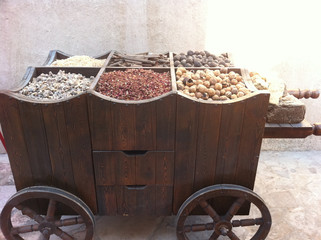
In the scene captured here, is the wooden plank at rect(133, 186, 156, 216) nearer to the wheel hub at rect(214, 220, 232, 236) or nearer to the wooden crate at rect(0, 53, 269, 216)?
the wooden crate at rect(0, 53, 269, 216)

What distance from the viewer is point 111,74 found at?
2168 millimetres

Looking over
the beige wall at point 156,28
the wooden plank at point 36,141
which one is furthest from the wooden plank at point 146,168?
the beige wall at point 156,28

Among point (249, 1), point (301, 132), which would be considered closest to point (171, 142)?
point (301, 132)

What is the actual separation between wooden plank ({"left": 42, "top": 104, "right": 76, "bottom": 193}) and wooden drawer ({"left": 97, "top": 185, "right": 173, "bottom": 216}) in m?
0.23

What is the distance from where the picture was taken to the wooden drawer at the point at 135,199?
2.08 meters

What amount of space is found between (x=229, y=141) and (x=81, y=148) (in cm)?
95

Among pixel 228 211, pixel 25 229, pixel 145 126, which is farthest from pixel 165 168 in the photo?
pixel 25 229

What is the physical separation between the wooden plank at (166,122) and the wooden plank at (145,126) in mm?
31

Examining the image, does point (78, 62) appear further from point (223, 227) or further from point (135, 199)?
point (223, 227)

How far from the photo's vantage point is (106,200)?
2.11m

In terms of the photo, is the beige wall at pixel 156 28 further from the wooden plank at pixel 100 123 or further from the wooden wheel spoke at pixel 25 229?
the wooden wheel spoke at pixel 25 229

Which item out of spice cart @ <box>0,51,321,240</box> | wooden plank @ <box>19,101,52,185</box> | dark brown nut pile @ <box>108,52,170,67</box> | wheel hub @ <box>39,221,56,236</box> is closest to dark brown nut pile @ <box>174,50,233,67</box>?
dark brown nut pile @ <box>108,52,170,67</box>

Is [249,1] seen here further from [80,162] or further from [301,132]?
[80,162]

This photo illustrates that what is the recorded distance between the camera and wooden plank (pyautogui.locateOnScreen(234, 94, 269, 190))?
1819mm
